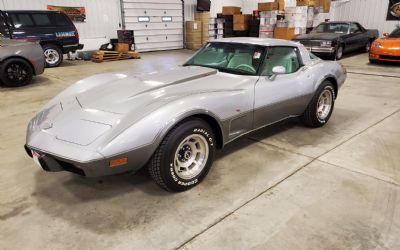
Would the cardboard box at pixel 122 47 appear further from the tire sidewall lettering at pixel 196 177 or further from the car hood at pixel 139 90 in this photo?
the tire sidewall lettering at pixel 196 177

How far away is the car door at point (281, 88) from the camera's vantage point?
3.36 meters

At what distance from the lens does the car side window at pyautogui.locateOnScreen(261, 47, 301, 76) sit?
140 inches

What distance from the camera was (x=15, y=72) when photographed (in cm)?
696

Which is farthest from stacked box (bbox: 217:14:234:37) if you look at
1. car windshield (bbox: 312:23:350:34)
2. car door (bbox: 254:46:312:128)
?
car door (bbox: 254:46:312:128)

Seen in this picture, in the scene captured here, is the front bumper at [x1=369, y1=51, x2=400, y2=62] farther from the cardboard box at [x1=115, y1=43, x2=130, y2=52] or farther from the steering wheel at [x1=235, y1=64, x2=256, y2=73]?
the cardboard box at [x1=115, y1=43, x2=130, y2=52]

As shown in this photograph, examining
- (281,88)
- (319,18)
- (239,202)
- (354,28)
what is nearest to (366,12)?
(319,18)

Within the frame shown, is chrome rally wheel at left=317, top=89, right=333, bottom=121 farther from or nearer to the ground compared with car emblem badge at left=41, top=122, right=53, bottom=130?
nearer to the ground

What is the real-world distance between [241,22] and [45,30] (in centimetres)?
829

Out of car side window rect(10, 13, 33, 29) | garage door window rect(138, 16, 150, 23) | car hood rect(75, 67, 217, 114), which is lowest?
car hood rect(75, 67, 217, 114)

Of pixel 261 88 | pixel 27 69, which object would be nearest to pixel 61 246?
pixel 261 88

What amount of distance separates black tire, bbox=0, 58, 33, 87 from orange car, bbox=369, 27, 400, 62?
9642mm

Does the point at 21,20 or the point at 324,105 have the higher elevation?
the point at 21,20

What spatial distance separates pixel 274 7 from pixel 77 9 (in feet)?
25.7

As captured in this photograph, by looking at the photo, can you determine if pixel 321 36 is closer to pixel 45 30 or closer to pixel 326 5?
pixel 326 5
